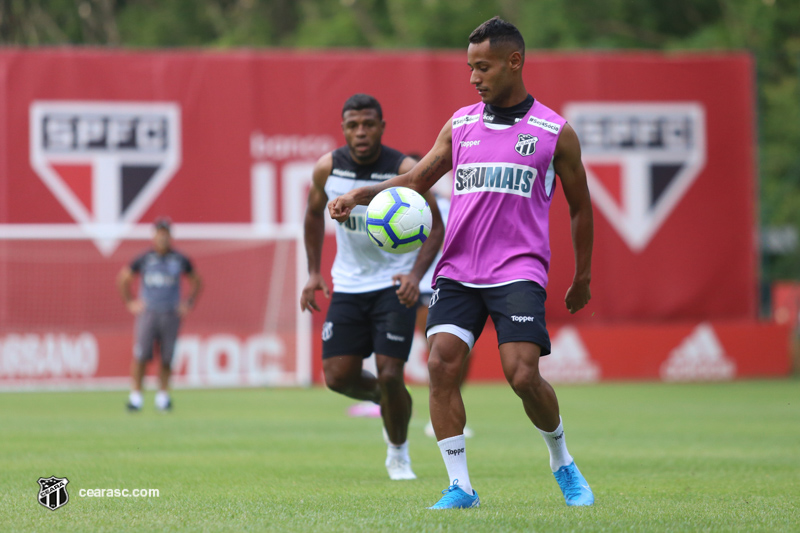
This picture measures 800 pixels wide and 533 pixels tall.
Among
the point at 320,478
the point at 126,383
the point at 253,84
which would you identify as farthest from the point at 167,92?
the point at 320,478

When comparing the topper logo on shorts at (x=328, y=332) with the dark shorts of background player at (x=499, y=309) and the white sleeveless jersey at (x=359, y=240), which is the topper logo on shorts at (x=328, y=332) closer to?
the white sleeveless jersey at (x=359, y=240)

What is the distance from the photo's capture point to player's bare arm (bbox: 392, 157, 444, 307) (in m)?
6.82

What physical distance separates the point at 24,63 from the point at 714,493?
57.8ft

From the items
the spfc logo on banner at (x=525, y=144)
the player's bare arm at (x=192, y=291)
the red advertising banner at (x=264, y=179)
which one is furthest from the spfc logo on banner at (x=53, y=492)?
the red advertising banner at (x=264, y=179)

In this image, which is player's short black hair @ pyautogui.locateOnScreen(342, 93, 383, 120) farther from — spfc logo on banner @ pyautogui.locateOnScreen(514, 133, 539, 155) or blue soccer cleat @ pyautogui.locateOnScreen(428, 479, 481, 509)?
blue soccer cleat @ pyautogui.locateOnScreen(428, 479, 481, 509)

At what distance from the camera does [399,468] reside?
24.4 ft

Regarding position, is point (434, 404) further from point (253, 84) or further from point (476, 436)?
point (253, 84)

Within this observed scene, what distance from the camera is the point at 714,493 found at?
6559 millimetres

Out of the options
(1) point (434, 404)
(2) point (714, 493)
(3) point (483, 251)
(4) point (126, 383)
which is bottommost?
(4) point (126, 383)

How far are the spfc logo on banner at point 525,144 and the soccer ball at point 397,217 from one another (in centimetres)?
68

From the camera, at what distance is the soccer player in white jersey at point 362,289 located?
24.7 ft

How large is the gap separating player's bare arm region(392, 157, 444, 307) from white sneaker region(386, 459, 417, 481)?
3.57 feet

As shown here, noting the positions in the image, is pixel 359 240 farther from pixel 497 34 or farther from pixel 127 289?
pixel 127 289

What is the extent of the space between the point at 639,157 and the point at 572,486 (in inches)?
682
